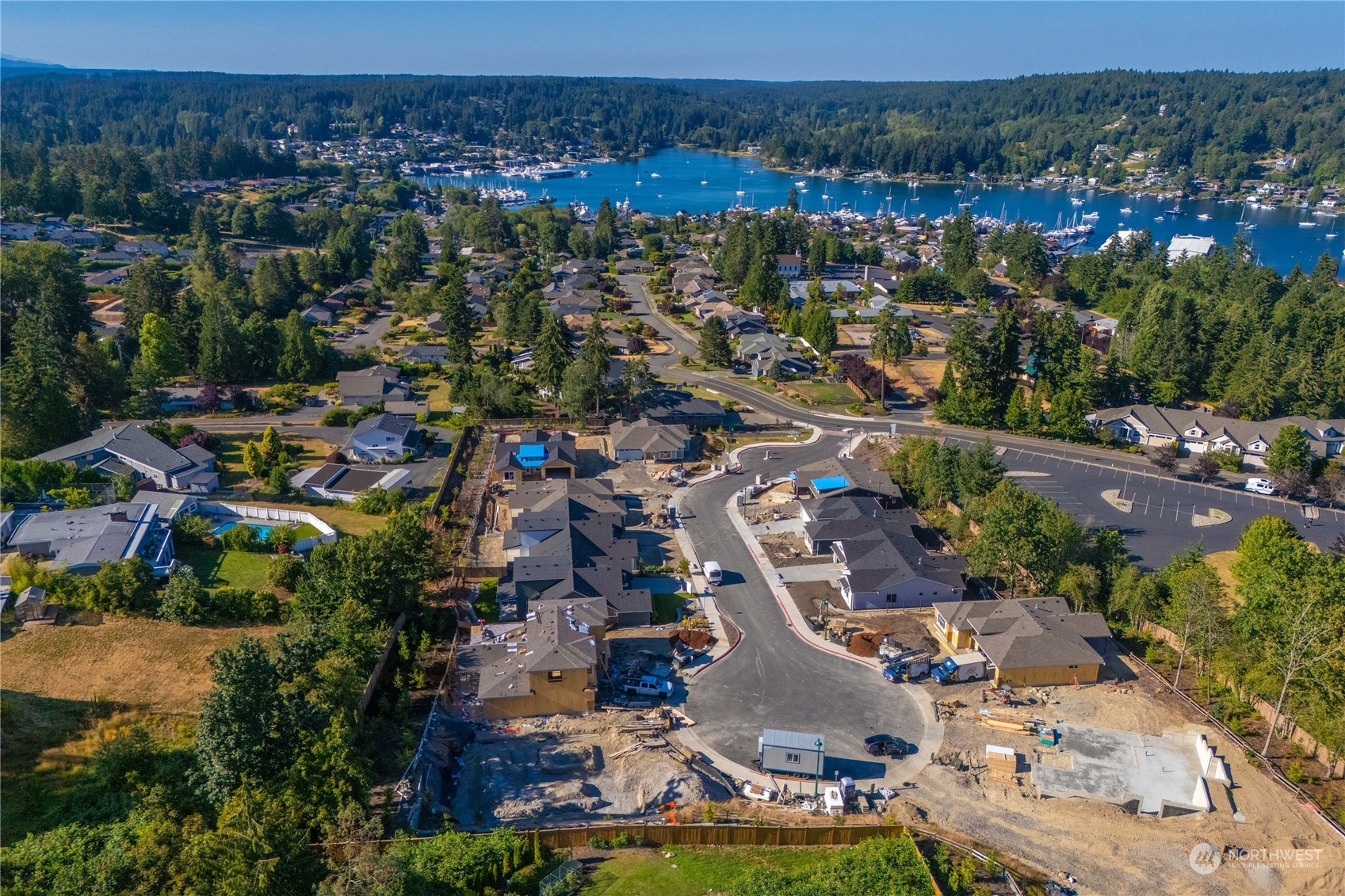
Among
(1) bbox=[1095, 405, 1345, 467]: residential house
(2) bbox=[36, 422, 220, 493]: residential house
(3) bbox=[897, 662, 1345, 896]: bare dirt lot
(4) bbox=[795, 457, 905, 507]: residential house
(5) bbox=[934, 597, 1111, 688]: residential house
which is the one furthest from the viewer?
(1) bbox=[1095, 405, 1345, 467]: residential house

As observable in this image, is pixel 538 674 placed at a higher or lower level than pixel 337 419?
lower

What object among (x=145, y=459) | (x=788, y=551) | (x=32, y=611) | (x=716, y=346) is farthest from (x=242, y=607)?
(x=716, y=346)

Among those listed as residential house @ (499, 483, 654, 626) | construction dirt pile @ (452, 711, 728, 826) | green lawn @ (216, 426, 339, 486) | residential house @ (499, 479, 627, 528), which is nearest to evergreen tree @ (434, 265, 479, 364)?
green lawn @ (216, 426, 339, 486)

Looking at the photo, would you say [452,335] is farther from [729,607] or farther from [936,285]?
[936,285]

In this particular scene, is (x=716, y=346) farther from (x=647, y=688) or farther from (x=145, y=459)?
(x=647, y=688)

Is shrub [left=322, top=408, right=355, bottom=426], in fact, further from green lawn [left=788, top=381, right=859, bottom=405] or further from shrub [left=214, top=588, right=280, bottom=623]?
green lawn [left=788, top=381, right=859, bottom=405]

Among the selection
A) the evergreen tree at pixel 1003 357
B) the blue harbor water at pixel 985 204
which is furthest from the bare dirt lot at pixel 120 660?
the blue harbor water at pixel 985 204

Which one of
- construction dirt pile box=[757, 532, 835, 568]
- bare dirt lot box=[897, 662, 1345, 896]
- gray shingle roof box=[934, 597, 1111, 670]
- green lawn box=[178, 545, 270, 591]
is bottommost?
green lawn box=[178, 545, 270, 591]

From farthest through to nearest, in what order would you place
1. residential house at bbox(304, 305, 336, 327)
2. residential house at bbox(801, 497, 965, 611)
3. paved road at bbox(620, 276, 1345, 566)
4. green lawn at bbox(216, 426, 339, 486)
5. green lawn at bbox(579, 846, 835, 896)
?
residential house at bbox(304, 305, 336, 327), green lawn at bbox(216, 426, 339, 486), paved road at bbox(620, 276, 1345, 566), residential house at bbox(801, 497, 965, 611), green lawn at bbox(579, 846, 835, 896)
